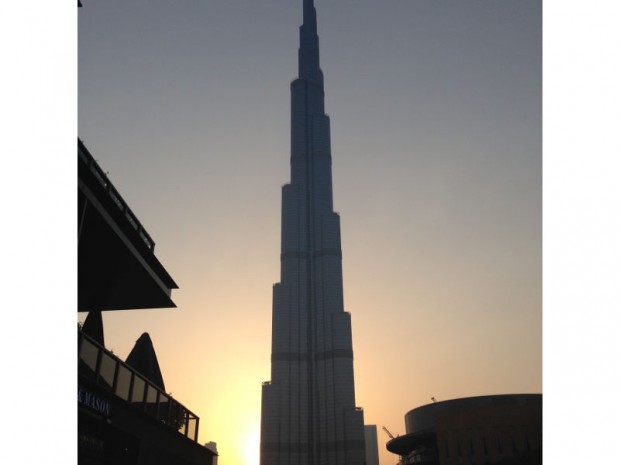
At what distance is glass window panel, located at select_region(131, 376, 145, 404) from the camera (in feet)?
67.7

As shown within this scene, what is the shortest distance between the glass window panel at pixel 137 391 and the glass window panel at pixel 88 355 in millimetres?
3212

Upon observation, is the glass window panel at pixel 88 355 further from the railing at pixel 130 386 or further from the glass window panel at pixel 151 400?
the glass window panel at pixel 151 400

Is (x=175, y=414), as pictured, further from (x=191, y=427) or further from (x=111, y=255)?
(x=111, y=255)

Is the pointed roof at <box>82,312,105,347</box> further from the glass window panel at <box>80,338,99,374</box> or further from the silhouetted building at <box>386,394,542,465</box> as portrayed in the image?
the silhouetted building at <box>386,394,542,465</box>

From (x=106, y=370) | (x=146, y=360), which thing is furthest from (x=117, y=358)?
(x=146, y=360)

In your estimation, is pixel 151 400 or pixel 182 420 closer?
pixel 151 400

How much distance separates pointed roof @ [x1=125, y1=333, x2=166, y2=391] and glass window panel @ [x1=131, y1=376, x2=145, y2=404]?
39.7 ft

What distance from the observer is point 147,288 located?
2739cm

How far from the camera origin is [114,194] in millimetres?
22156

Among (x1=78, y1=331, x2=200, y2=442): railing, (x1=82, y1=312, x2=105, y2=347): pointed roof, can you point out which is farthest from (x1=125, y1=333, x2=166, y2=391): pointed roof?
(x1=78, y1=331, x2=200, y2=442): railing

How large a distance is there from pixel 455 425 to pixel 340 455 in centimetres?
12688

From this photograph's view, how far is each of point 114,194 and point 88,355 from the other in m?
6.99

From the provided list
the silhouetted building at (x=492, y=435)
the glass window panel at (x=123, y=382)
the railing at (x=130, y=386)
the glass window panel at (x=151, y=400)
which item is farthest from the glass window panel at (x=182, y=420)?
the silhouetted building at (x=492, y=435)
